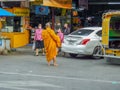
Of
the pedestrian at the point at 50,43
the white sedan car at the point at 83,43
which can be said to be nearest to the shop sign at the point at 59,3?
the white sedan car at the point at 83,43

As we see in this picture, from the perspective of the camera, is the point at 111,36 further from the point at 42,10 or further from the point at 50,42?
the point at 42,10

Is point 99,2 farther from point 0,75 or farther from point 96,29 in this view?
point 0,75

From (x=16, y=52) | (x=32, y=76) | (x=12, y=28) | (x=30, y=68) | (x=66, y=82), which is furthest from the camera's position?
(x=12, y=28)

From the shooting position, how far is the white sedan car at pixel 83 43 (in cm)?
1958

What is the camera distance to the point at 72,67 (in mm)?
16547

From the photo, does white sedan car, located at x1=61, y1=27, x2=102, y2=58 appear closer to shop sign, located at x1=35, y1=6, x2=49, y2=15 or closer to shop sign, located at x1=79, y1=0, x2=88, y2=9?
shop sign, located at x1=35, y1=6, x2=49, y2=15

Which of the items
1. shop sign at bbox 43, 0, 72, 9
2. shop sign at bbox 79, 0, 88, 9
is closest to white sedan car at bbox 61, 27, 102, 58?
shop sign at bbox 43, 0, 72, 9

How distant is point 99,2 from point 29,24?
5.82 m

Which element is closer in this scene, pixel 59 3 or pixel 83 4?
pixel 59 3

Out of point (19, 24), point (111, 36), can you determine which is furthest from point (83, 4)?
point (111, 36)

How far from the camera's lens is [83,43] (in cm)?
1959

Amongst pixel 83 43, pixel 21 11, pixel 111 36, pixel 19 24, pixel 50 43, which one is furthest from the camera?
pixel 19 24

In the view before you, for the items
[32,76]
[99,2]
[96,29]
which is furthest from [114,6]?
[32,76]

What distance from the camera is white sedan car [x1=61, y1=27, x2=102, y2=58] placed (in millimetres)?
19578
